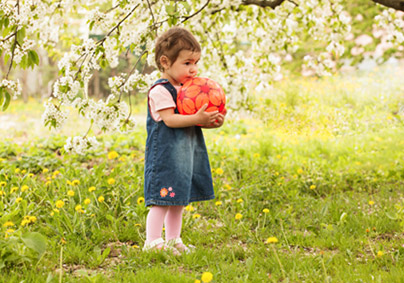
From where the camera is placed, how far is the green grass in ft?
8.21

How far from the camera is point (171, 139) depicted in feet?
9.14

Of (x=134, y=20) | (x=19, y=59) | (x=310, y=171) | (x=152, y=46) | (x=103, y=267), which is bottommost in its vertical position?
(x=103, y=267)

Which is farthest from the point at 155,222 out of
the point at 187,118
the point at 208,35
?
the point at 208,35

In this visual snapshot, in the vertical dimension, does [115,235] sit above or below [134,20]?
below

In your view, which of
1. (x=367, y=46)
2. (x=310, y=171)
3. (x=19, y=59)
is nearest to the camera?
(x=19, y=59)

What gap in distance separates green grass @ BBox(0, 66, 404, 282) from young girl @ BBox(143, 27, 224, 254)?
0.31 meters

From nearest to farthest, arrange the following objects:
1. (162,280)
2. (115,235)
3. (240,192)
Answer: (162,280), (115,235), (240,192)

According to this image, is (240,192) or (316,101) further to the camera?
(316,101)

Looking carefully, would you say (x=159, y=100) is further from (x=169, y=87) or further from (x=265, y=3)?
(x=265, y=3)

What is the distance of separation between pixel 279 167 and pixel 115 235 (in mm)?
2505

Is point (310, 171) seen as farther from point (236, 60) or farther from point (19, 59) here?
point (19, 59)

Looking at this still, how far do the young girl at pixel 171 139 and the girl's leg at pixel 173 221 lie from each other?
6cm

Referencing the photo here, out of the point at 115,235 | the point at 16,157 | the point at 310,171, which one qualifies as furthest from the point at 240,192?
the point at 16,157

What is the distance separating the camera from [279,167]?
5.13 meters
